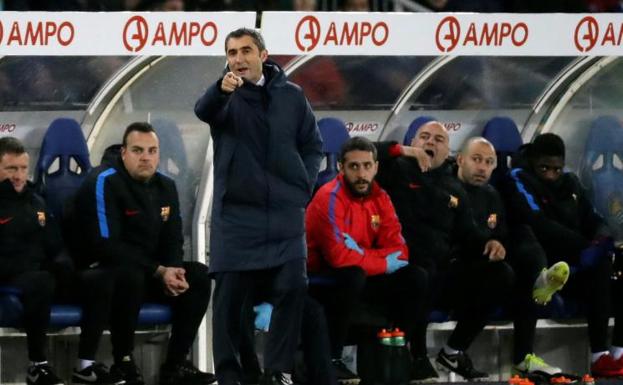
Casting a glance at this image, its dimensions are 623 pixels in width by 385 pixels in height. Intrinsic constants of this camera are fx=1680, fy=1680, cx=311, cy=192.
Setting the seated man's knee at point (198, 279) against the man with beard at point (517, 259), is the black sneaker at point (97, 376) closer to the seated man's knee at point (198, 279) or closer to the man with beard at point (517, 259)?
the seated man's knee at point (198, 279)

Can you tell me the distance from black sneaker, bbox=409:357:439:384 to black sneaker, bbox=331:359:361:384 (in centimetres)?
42

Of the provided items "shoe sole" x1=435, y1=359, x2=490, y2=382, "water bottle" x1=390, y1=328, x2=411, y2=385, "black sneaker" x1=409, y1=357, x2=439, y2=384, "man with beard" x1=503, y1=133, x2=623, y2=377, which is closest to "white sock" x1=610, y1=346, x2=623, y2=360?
"man with beard" x1=503, y1=133, x2=623, y2=377

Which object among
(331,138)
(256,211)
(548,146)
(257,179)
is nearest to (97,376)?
(256,211)

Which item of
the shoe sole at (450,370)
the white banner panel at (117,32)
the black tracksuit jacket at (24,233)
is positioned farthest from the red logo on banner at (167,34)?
the shoe sole at (450,370)

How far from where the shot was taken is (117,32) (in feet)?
29.7

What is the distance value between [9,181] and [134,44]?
1.03m

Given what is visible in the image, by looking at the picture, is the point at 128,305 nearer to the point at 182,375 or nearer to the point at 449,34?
the point at 182,375

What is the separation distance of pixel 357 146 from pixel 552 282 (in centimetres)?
133

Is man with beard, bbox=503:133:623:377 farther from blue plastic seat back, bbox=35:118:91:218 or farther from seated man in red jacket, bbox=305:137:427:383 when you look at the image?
blue plastic seat back, bbox=35:118:91:218

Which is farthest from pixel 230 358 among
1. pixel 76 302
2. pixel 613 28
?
pixel 613 28

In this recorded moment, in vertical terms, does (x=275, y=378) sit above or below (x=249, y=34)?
below

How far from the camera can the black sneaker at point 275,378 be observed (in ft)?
26.0

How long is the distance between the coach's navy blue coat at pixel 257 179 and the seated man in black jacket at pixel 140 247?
81cm

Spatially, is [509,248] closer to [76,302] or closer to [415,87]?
[415,87]
